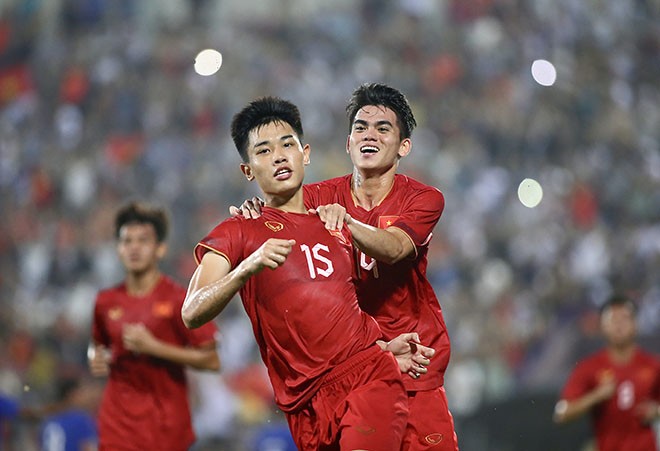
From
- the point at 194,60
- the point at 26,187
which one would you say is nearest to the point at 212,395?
the point at 26,187

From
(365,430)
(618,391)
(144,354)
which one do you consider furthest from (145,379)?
(618,391)

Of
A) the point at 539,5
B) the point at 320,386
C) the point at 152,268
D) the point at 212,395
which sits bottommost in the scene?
the point at 212,395

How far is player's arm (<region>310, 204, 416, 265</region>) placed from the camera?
4.00 m

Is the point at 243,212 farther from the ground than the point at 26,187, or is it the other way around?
the point at 26,187

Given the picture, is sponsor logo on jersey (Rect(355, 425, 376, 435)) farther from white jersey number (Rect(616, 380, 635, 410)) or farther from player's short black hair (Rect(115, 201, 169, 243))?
white jersey number (Rect(616, 380, 635, 410))

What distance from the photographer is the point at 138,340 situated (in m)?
5.76

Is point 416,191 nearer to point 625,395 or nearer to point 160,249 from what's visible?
point 160,249

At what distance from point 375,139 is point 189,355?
1959mm

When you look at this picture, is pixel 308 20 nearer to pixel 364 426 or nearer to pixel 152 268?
pixel 152 268

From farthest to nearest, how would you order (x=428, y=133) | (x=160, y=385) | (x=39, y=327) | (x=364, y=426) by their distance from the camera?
(x=428, y=133), (x=39, y=327), (x=160, y=385), (x=364, y=426)

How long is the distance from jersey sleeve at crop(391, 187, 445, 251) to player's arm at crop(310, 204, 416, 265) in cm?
6

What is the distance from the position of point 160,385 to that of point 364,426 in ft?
7.86

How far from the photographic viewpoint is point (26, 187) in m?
12.8

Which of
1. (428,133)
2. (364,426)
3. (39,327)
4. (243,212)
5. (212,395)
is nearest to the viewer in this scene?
(364,426)
